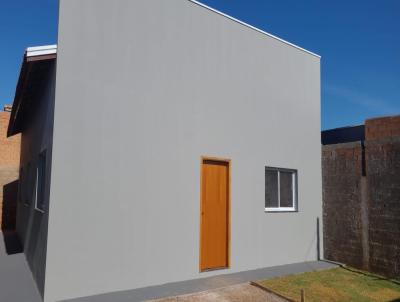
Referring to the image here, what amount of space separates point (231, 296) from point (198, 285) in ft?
2.64

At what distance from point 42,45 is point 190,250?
477 cm

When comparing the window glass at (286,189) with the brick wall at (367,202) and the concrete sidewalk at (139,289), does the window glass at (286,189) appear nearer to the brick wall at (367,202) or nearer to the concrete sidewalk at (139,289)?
the brick wall at (367,202)

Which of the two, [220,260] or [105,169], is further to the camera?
[220,260]

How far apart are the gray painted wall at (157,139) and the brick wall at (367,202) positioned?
0.82 m

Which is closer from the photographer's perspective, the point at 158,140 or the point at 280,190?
the point at 158,140

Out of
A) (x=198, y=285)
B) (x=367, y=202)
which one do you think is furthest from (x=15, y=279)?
(x=367, y=202)

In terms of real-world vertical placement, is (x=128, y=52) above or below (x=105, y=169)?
above

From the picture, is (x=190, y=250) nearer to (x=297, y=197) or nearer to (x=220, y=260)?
(x=220, y=260)

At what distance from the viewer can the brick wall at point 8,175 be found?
49.8 ft

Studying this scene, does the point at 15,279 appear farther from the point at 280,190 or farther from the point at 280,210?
the point at 280,190

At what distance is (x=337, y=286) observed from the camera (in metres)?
6.95

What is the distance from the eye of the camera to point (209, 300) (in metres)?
5.82

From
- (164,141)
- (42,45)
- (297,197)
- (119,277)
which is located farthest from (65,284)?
(297,197)

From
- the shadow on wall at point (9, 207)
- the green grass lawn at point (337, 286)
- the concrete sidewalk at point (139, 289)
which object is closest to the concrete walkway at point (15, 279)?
the concrete sidewalk at point (139, 289)
